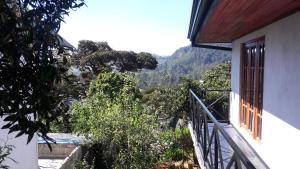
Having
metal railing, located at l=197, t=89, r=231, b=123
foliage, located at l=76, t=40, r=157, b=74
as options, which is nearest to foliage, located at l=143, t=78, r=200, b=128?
metal railing, located at l=197, t=89, r=231, b=123

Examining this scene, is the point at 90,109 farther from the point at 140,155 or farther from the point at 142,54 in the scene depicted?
the point at 142,54

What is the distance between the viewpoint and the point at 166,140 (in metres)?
16.3

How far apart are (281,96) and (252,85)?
2273 millimetres

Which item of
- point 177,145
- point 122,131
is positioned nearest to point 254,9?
point 122,131

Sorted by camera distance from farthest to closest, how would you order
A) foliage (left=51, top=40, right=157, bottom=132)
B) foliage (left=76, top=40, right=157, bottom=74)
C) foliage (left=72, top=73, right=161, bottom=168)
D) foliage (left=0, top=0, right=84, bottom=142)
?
foliage (left=76, top=40, right=157, bottom=74) → foliage (left=51, top=40, right=157, bottom=132) → foliage (left=72, top=73, right=161, bottom=168) → foliage (left=0, top=0, right=84, bottom=142)

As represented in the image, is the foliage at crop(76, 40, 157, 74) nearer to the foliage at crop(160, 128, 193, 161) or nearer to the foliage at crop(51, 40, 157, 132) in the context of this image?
the foliage at crop(51, 40, 157, 132)

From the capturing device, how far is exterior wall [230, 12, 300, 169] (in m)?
4.77

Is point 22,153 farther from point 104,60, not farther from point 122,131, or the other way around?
point 104,60

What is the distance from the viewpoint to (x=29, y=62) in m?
1.69

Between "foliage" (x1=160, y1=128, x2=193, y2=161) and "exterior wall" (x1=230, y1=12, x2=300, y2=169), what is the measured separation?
8.81 m

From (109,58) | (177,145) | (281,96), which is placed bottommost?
(177,145)

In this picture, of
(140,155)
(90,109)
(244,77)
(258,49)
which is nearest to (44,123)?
(258,49)

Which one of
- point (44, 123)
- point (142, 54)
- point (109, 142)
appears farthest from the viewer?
point (142, 54)

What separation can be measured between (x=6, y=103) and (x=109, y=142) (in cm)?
1172
